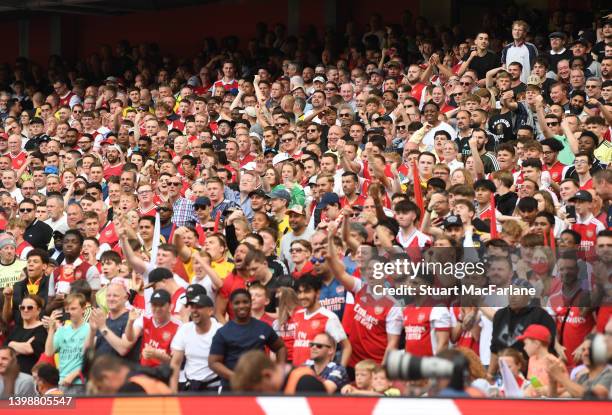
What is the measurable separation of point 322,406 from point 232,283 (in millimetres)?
3409

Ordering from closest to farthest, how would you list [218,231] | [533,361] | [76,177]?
[533,361] → [218,231] → [76,177]

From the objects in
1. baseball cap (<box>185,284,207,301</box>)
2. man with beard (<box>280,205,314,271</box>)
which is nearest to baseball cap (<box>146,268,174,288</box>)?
baseball cap (<box>185,284,207,301</box>)

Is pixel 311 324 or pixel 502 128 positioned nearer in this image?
pixel 311 324

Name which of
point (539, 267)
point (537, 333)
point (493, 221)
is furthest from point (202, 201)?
point (537, 333)

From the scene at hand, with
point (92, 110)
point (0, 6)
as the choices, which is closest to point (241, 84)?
point (92, 110)

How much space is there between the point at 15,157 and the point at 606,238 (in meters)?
11.7

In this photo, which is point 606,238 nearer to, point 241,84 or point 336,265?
point 336,265

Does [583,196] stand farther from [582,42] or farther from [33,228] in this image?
[33,228]

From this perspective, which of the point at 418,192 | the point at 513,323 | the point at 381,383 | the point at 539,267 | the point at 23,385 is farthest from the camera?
the point at 418,192

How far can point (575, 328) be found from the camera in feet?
31.4

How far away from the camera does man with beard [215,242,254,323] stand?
35.9 ft

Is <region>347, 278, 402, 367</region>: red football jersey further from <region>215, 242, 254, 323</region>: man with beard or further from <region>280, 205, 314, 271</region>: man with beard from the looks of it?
<region>280, 205, 314, 271</region>: man with beard

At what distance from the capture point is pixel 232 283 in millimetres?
11070

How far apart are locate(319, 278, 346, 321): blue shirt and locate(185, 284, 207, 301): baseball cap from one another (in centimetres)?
104
